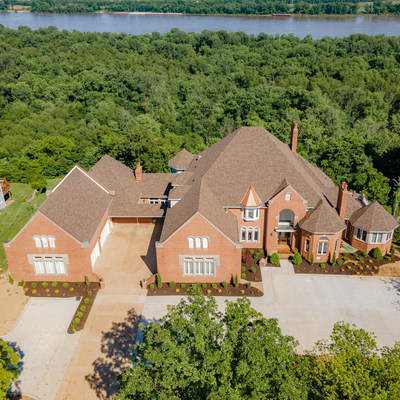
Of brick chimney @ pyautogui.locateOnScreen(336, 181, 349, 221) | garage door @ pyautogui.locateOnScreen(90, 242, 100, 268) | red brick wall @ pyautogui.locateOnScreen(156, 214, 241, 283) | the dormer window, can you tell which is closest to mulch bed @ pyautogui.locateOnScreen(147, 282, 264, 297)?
red brick wall @ pyautogui.locateOnScreen(156, 214, 241, 283)

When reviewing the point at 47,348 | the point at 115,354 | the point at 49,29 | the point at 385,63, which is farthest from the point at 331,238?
the point at 49,29

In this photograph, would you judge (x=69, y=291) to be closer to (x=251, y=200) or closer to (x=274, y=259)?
(x=251, y=200)

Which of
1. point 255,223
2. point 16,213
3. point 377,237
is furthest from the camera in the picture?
point 16,213

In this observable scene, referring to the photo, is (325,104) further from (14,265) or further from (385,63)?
(14,265)

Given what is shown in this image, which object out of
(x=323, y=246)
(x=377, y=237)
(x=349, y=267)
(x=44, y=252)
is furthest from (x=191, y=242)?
(x=377, y=237)

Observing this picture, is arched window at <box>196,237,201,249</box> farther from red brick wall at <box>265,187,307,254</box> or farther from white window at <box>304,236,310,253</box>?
white window at <box>304,236,310,253</box>

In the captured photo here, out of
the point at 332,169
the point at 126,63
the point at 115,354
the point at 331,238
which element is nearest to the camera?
the point at 115,354

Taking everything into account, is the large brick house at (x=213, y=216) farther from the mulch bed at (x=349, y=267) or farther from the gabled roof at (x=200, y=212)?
the mulch bed at (x=349, y=267)
